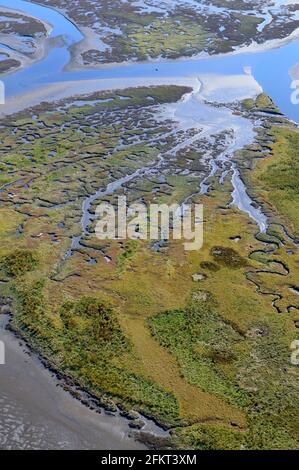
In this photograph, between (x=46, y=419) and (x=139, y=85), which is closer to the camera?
(x=46, y=419)

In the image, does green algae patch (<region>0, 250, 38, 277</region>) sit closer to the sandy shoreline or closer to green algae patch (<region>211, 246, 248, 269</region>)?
green algae patch (<region>211, 246, 248, 269</region>)

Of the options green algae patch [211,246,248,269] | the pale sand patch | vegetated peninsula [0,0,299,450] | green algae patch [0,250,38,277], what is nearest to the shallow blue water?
the pale sand patch

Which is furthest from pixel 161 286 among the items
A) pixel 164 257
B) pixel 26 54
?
pixel 26 54

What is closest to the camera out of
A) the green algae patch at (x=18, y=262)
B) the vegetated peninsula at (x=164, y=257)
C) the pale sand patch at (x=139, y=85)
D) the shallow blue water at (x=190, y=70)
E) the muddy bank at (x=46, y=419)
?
the muddy bank at (x=46, y=419)

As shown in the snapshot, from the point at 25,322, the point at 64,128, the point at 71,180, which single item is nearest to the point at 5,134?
the point at 64,128

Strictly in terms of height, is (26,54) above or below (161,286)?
above

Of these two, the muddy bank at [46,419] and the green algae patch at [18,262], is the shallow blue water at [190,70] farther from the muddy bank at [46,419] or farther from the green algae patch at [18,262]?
Answer: the muddy bank at [46,419]

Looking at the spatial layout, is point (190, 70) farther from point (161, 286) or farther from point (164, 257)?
point (161, 286)

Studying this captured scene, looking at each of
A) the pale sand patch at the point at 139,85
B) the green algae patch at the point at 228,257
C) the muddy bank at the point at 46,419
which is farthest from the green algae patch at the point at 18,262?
the pale sand patch at the point at 139,85

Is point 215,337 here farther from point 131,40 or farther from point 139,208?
point 131,40
